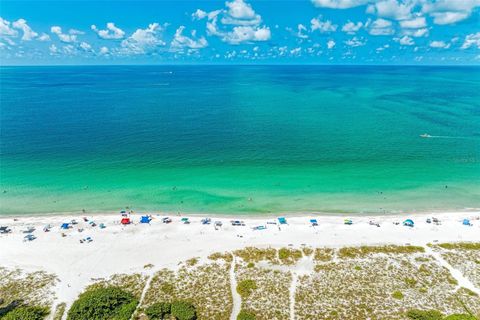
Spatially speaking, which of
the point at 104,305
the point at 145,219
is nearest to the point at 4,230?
the point at 145,219

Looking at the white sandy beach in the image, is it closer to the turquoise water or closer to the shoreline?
the shoreline

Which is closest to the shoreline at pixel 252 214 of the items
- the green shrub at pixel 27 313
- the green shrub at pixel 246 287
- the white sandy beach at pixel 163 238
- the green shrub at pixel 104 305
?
the white sandy beach at pixel 163 238

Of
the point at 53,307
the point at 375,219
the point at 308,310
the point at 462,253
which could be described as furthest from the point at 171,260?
the point at 462,253

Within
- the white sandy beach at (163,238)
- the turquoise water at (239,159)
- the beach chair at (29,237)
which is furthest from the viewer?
the turquoise water at (239,159)

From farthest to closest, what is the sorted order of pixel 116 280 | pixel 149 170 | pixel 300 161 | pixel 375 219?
pixel 300 161 < pixel 149 170 < pixel 375 219 < pixel 116 280

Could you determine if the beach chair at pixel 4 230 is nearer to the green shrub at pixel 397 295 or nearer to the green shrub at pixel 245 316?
the green shrub at pixel 245 316

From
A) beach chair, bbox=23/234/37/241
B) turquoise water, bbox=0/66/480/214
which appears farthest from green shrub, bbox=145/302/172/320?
beach chair, bbox=23/234/37/241

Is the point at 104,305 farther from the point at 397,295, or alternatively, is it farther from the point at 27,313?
the point at 397,295

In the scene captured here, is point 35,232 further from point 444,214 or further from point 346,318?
point 444,214
